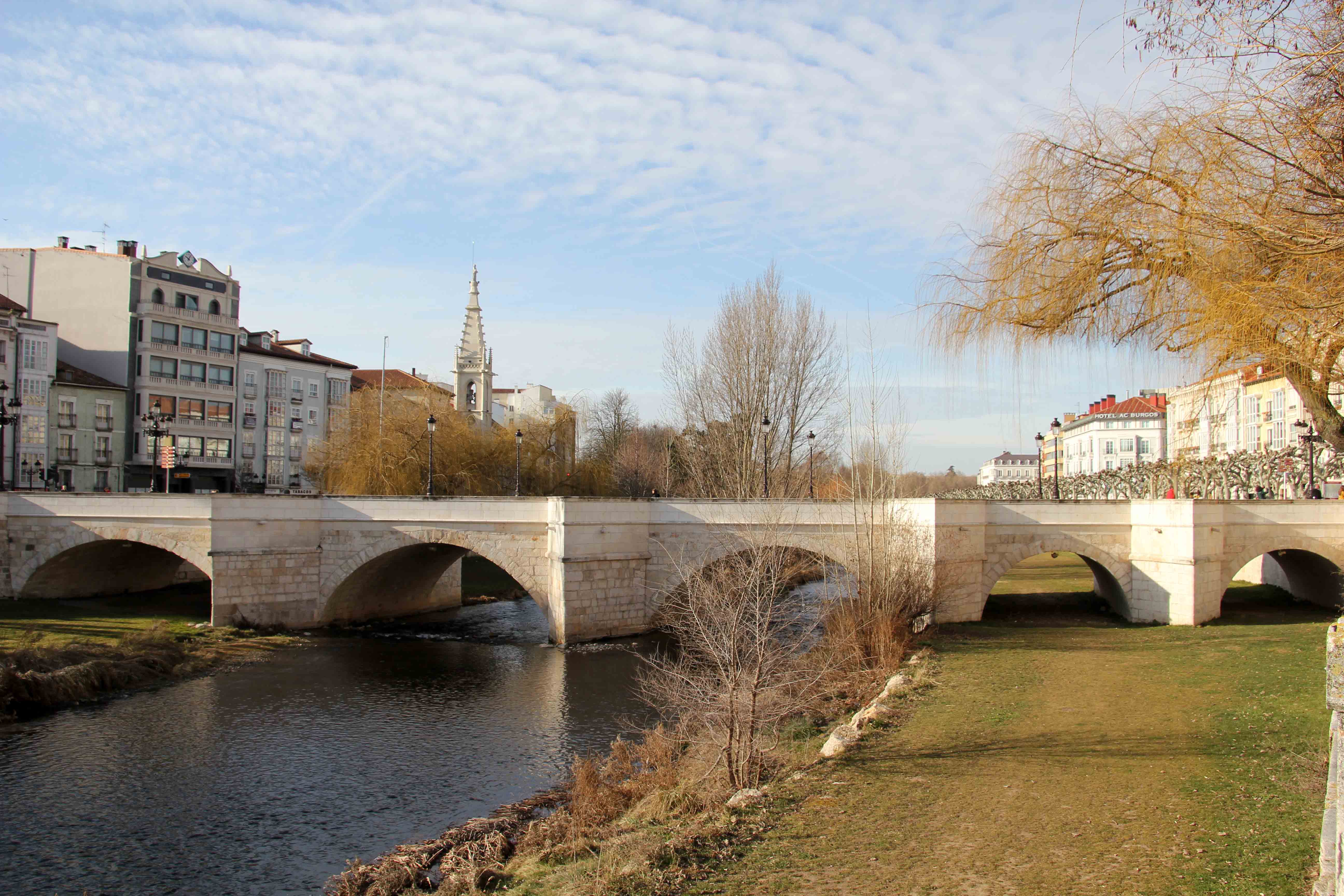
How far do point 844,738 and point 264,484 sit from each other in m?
42.4

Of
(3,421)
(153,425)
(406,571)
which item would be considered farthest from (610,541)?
(153,425)

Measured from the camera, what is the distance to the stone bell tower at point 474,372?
50.8m

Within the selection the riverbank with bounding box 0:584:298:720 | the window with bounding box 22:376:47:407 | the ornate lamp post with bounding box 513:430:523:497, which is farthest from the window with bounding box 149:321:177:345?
the ornate lamp post with bounding box 513:430:523:497

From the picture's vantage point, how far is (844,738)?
465 inches

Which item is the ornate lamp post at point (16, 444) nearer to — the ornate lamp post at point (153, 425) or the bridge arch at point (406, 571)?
the ornate lamp post at point (153, 425)

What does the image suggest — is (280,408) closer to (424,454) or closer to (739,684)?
(424,454)

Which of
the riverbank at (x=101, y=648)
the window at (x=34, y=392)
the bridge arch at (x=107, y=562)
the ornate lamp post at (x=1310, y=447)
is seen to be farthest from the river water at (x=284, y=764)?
the window at (x=34, y=392)

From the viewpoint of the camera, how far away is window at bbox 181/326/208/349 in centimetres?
4341

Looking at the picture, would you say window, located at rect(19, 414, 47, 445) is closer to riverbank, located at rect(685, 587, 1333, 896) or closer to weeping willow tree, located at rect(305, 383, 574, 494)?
weeping willow tree, located at rect(305, 383, 574, 494)

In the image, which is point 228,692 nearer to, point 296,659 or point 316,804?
point 296,659

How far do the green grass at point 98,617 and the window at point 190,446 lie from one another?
1265 centimetres

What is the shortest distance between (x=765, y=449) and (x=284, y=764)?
18180mm

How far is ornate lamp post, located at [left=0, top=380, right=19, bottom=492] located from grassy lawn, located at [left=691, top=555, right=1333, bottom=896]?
1025 inches

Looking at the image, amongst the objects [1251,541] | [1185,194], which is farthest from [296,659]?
[1251,541]
